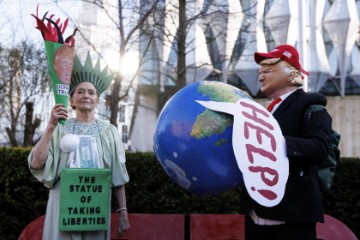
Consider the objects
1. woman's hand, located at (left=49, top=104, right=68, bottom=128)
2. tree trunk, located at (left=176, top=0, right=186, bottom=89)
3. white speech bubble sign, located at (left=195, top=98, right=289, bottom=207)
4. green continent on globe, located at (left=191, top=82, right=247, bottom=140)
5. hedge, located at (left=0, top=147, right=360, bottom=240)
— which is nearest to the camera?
white speech bubble sign, located at (left=195, top=98, right=289, bottom=207)

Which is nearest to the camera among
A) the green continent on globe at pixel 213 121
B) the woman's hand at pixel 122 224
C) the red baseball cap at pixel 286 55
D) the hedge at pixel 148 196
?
A: the green continent on globe at pixel 213 121

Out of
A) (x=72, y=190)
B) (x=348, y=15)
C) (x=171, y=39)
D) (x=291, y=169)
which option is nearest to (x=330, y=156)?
(x=291, y=169)

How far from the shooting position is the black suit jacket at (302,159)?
2.30m

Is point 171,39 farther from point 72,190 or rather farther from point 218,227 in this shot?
point 72,190

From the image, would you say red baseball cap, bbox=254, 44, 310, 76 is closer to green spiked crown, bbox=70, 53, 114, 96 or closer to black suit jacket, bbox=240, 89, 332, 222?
black suit jacket, bbox=240, 89, 332, 222

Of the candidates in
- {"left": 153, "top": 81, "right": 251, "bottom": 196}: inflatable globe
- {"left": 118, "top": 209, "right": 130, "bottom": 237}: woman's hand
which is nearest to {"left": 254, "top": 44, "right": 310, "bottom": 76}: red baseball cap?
{"left": 153, "top": 81, "right": 251, "bottom": 196}: inflatable globe

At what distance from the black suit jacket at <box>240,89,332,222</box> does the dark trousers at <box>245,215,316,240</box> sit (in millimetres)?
56

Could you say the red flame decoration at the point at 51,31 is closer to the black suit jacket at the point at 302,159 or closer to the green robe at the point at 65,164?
the green robe at the point at 65,164

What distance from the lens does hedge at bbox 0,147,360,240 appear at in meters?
5.04

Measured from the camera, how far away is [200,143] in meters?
2.23

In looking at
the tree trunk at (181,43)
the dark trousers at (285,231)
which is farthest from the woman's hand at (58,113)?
the tree trunk at (181,43)

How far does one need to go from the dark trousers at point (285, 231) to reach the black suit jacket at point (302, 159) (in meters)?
0.06

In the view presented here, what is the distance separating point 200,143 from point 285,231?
684mm

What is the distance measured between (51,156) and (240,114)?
152 cm
